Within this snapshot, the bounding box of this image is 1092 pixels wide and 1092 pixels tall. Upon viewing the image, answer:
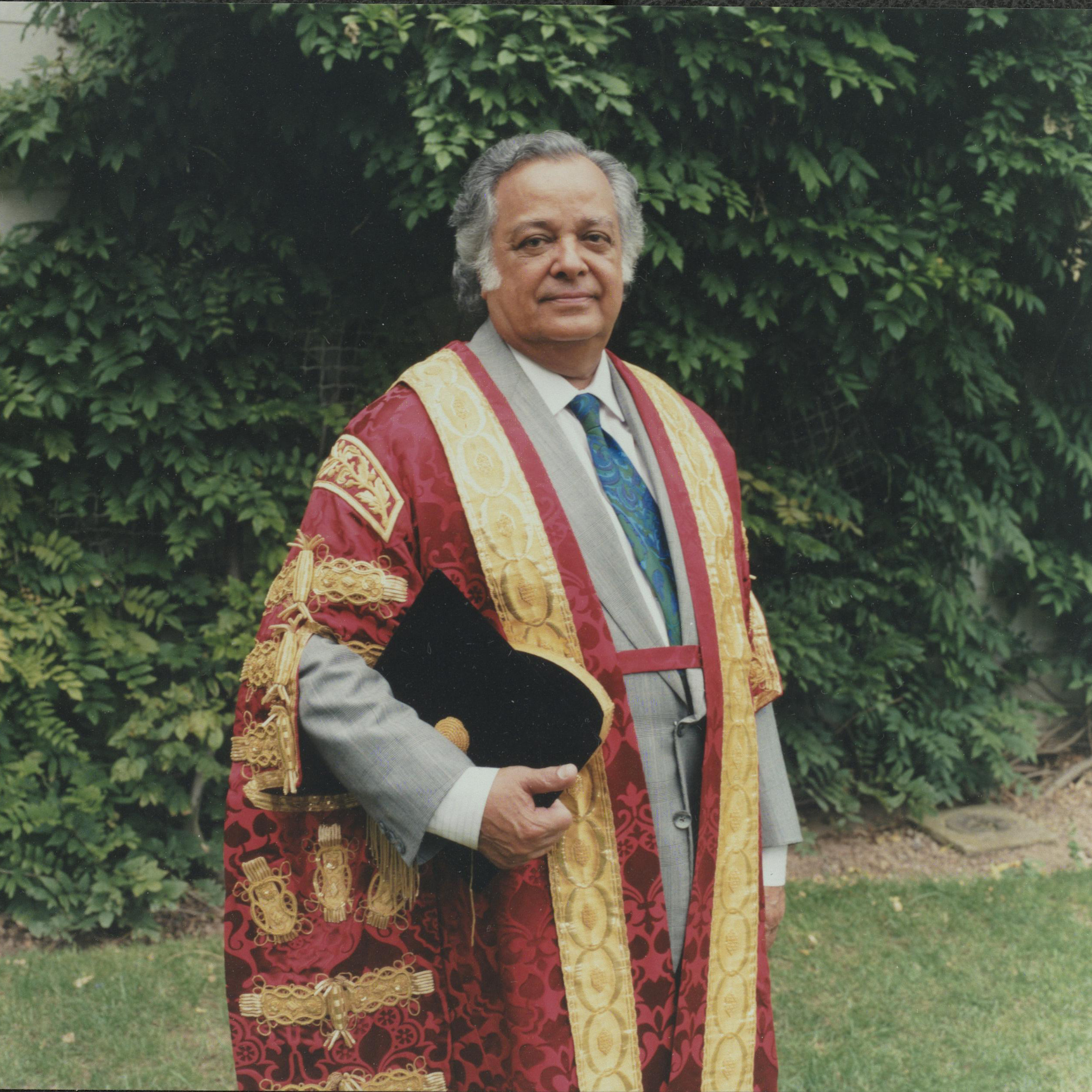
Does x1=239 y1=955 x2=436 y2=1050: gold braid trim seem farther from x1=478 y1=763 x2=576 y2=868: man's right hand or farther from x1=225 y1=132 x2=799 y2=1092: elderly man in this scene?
x1=478 y1=763 x2=576 y2=868: man's right hand

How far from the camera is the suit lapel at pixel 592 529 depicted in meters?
1.43

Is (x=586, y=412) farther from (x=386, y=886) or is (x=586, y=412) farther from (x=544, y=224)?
(x=386, y=886)

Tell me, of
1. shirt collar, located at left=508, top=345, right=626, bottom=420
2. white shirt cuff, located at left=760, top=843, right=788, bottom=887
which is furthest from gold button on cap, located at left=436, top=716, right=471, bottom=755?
white shirt cuff, located at left=760, top=843, right=788, bottom=887

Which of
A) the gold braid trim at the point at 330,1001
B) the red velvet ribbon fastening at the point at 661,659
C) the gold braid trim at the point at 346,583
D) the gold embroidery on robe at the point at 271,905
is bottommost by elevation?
the gold braid trim at the point at 330,1001

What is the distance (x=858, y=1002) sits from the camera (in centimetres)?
260

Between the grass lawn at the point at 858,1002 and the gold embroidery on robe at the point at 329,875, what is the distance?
115 centimetres

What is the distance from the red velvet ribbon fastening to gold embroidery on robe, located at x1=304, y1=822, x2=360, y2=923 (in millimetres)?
478

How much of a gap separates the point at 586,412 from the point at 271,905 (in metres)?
0.87

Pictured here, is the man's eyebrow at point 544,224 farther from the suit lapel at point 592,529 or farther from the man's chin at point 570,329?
the suit lapel at point 592,529

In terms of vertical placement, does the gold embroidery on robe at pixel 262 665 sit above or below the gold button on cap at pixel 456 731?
above

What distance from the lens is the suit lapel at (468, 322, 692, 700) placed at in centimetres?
143

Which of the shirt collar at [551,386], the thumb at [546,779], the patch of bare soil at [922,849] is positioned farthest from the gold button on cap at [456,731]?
the patch of bare soil at [922,849]

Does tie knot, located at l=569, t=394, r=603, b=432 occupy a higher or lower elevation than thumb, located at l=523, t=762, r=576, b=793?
higher

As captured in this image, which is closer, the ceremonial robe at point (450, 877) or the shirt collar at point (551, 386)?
the ceremonial robe at point (450, 877)
